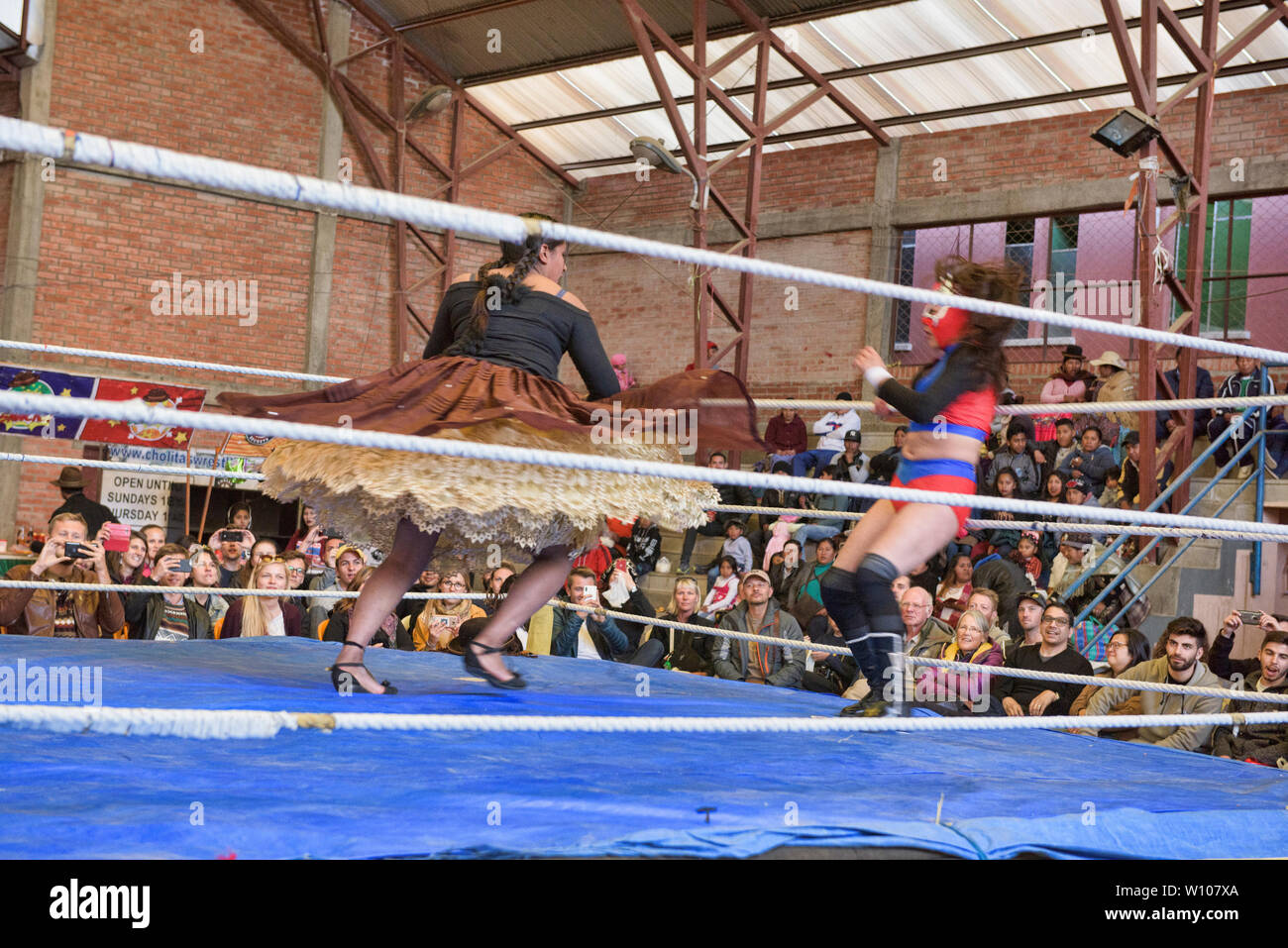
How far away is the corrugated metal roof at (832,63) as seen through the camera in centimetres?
1125

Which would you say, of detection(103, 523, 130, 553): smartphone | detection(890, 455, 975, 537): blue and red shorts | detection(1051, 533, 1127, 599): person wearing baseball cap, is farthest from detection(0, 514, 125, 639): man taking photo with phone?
detection(1051, 533, 1127, 599): person wearing baseball cap

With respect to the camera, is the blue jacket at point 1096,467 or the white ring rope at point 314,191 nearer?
the white ring rope at point 314,191

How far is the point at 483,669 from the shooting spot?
341 cm

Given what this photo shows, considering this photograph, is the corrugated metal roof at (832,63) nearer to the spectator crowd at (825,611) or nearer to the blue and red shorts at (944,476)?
the spectator crowd at (825,611)

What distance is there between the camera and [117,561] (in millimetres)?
6027

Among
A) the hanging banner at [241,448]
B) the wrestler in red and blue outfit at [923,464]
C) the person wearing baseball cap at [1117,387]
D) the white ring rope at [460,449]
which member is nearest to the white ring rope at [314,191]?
the white ring rope at [460,449]

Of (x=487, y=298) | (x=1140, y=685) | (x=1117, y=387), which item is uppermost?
(x=1117, y=387)

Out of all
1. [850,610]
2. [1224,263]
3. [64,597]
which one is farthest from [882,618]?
[1224,263]

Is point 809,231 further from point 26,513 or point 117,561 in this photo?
point 117,561

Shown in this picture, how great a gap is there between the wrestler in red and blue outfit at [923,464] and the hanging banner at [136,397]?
6.65 m

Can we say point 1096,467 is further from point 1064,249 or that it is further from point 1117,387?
point 1064,249

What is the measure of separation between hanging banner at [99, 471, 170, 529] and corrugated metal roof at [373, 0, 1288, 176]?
588 cm

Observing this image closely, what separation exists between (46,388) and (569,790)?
8092mm
